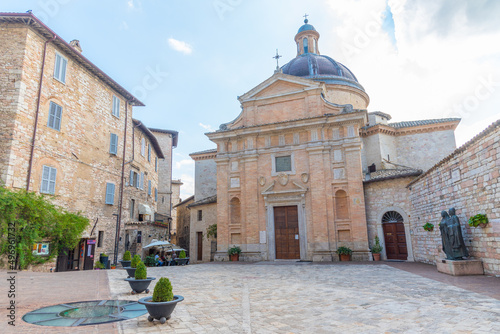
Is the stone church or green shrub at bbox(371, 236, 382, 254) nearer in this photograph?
green shrub at bbox(371, 236, 382, 254)

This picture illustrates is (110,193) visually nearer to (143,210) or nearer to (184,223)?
(143,210)

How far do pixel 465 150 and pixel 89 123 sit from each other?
64.1ft

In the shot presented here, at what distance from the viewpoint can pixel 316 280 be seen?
10.8 m

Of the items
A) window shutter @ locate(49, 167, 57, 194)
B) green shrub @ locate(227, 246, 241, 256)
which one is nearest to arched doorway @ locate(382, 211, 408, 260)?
green shrub @ locate(227, 246, 241, 256)

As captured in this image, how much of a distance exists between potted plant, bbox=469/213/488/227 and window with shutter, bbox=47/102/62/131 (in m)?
19.1

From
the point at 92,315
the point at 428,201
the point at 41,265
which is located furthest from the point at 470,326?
the point at 41,265

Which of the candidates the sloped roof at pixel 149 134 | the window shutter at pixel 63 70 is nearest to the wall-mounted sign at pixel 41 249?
the window shutter at pixel 63 70

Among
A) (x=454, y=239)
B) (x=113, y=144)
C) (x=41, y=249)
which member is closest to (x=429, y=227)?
(x=454, y=239)

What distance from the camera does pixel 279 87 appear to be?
21.8 meters

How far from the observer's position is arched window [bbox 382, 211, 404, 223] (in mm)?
17631

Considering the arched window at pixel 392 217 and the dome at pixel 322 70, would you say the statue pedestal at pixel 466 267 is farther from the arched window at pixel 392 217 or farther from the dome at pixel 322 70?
the dome at pixel 322 70

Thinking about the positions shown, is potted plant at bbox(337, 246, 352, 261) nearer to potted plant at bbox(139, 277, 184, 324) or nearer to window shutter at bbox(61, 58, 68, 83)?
potted plant at bbox(139, 277, 184, 324)

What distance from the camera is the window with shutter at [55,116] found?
16.5 metres

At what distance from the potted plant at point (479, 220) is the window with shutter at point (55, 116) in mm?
19109
